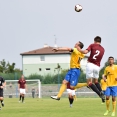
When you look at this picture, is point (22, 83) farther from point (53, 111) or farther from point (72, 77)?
point (72, 77)

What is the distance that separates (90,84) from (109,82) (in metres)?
1.67

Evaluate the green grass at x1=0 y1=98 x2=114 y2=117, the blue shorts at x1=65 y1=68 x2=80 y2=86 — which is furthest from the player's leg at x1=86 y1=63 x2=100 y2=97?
the blue shorts at x1=65 y1=68 x2=80 y2=86

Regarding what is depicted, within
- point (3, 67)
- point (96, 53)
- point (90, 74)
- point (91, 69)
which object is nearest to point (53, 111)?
point (90, 74)

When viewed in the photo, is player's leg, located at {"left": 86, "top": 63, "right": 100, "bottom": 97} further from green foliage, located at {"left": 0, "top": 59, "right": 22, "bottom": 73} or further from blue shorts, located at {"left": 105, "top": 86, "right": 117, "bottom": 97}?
green foliage, located at {"left": 0, "top": 59, "right": 22, "bottom": 73}

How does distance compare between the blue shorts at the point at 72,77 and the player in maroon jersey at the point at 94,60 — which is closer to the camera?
the player in maroon jersey at the point at 94,60

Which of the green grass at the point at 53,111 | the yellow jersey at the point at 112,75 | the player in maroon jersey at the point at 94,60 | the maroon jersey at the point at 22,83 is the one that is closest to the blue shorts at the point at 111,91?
the yellow jersey at the point at 112,75

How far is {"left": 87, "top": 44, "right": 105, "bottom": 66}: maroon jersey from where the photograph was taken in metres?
20.1

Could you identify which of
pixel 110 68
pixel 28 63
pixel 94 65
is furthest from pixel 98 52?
pixel 28 63

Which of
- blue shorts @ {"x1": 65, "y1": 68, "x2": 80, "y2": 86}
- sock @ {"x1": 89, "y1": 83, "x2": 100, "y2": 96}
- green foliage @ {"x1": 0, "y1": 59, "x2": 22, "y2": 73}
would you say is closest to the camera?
sock @ {"x1": 89, "y1": 83, "x2": 100, "y2": 96}

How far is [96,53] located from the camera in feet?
66.3

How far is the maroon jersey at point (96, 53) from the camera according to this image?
20.1 metres

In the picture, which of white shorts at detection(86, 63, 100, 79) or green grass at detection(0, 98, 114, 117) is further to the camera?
green grass at detection(0, 98, 114, 117)

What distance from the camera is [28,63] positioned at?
5027 inches

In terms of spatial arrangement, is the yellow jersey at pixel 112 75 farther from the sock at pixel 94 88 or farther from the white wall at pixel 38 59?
the white wall at pixel 38 59
